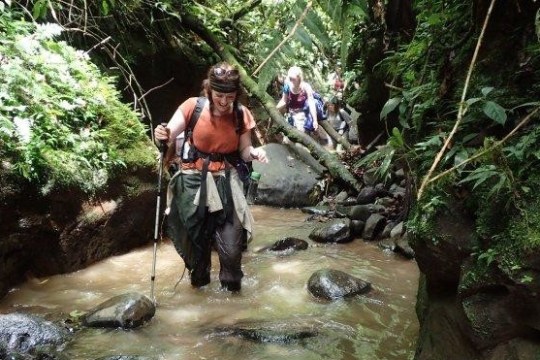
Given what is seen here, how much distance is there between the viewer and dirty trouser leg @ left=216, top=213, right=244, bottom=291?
4.95 m

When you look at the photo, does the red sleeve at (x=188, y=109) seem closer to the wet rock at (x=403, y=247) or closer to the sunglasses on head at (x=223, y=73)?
the sunglasses on head at (x=223, y=73)

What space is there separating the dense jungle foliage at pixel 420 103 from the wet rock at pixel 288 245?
235 cm

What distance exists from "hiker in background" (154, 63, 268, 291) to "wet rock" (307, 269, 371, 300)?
81cm

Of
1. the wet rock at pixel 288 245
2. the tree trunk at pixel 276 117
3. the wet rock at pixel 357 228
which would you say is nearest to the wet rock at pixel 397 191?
the tree trunk at pixel 276 117

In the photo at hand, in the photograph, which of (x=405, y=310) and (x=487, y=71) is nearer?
(x=487, y=71)

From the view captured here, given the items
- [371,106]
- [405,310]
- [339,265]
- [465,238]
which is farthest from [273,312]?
[371,106]

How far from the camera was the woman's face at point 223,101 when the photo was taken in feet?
14.8

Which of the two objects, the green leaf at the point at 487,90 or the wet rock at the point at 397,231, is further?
the wet rock at the point at 397,231

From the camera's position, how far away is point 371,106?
9297 mm

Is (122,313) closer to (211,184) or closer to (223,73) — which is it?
(211,184)

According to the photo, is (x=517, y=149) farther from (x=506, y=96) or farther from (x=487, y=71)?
(x=487, y=71)

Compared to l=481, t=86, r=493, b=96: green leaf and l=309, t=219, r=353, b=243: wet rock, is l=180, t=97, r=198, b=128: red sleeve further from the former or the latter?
l=309, t=219, r=353, b=243: wet rock

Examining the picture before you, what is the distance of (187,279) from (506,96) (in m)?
3.99

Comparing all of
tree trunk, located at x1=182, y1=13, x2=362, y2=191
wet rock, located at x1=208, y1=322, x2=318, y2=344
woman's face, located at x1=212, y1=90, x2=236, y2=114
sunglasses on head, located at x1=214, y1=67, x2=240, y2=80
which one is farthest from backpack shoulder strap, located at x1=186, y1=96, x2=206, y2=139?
tree trunk, located at x1=182, y1=13, x2=362, y2=191
